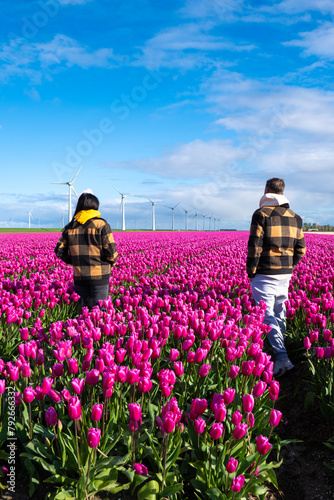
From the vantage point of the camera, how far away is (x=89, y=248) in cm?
651

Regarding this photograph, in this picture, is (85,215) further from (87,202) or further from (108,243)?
(108,243)

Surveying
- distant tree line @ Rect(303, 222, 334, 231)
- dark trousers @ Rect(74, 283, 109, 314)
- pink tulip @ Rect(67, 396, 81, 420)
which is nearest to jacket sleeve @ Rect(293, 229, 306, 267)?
dark trousers @ Rect(74, 283, 109, 314)

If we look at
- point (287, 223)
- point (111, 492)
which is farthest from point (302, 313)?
point (111, 492)

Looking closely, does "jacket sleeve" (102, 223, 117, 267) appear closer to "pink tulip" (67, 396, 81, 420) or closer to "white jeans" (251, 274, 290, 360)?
"white jeans" (251, 274, 290, 360)

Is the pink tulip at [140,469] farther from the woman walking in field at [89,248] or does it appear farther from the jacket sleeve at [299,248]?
the jacket sleeve at [299,248]

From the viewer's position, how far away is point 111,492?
303 cm

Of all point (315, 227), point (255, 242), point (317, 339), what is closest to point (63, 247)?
point (255, 242)

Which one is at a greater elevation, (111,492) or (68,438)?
(68,438)

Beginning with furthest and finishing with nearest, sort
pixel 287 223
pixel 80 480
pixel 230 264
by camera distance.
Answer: pixel 230 264 < pixel 287 223 < pixel 80 480

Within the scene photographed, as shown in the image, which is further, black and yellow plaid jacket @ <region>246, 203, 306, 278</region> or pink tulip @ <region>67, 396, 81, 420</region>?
black and yellow plaid jacket @ <region>246, 203, 306, 278</region>

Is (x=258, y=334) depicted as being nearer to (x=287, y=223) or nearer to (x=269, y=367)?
(x=269, y=367)

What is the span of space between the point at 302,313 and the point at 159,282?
3212 millimetres

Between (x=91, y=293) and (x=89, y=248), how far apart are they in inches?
32.5

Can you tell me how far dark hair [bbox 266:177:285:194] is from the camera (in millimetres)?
5789
